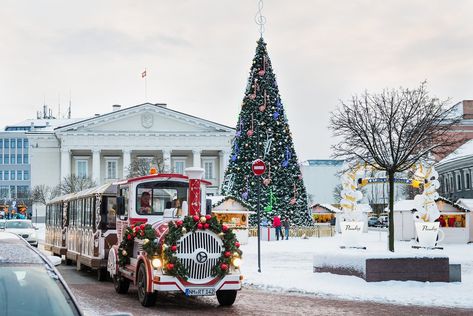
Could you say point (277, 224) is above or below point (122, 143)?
below

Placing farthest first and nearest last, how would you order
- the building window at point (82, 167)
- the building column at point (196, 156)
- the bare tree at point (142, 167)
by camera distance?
the building window at point (82, 167) < the building column at point (196, 156) < the bare tree at point (142, 167)

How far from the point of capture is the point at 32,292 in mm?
5148

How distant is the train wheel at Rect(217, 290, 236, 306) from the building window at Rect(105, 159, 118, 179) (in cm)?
8370

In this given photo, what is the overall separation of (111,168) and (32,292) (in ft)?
308

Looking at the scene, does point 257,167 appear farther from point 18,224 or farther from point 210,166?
point 210,166

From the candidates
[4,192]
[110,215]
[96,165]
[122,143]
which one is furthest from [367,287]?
[4,192]

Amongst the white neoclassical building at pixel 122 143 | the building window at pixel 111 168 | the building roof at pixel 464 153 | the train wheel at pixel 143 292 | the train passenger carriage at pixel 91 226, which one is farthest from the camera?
the building window at pixel 111 168

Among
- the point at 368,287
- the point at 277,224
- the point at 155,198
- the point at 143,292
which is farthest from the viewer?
the point at 277,224

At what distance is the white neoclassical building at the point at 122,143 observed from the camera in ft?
303

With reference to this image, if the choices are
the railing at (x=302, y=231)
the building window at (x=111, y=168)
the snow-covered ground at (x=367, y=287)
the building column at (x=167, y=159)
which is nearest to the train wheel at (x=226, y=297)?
the snow-covered ground at (x=367, y=287)

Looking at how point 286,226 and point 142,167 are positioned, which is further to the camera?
point 142,167

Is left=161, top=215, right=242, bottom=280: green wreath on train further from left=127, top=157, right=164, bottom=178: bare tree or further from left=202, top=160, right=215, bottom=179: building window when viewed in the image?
left=202, top=160, right=215, bottom=179: building window

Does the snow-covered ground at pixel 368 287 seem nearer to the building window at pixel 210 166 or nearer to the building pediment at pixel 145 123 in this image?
the building pediment at pixel 145 123

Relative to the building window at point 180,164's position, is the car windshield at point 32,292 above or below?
below
